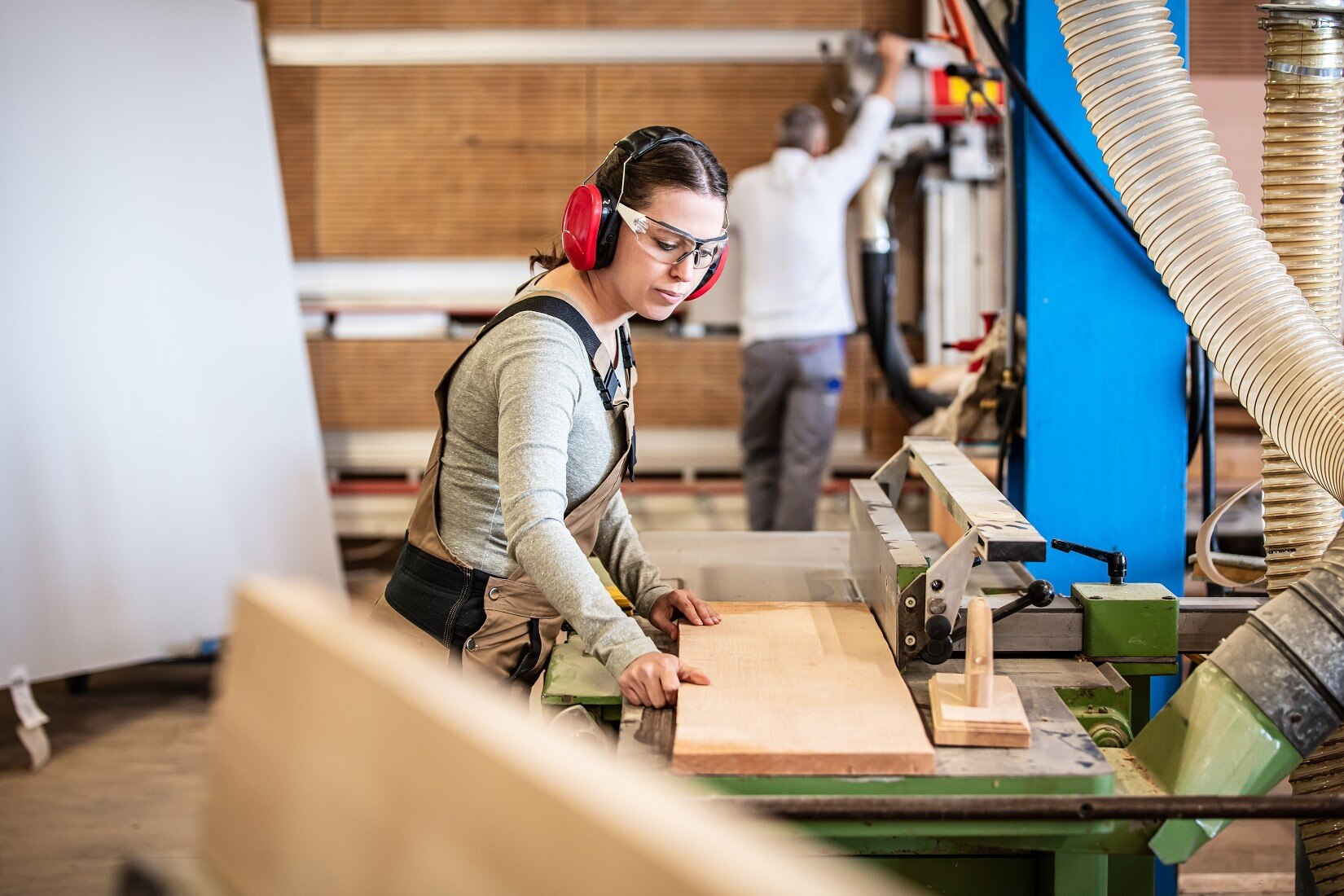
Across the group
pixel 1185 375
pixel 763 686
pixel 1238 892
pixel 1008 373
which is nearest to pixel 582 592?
pixel 763 686

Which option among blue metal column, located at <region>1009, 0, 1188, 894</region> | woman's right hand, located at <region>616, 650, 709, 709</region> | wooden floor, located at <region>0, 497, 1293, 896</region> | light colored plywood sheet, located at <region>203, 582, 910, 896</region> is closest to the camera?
light colored plywood sheet, located at <region>203, 582, 910, 896</region>

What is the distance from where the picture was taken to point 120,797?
9.75 ft

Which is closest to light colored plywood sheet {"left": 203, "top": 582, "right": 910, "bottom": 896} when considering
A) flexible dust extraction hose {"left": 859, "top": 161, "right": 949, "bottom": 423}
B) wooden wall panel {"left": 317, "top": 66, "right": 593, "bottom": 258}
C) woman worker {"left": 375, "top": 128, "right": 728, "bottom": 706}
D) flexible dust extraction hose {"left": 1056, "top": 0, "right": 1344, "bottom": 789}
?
woman worker {"left": 375, "top": 128, "right": 728, "bottom": 706}

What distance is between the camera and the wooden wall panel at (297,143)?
4.73 metres

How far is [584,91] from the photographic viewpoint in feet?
15.4

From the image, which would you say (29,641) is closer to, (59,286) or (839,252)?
(59,286)

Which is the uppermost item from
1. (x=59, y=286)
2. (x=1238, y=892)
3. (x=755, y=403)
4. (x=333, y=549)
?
(x=59, y=286)

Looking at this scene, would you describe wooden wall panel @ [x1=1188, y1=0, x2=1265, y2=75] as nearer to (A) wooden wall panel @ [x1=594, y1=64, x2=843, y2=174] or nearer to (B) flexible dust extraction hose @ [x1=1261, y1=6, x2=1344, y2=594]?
(A) wooden wall panel @ [x1=594, y1=64, x2=843, y2=174]

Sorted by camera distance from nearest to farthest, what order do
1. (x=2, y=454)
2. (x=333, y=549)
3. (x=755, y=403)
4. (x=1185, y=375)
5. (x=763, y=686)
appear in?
(x=763, y=686) < (x=1185, y=375) < (x=2, y=454) < (x=333, y=549) < (x=755, y=403)

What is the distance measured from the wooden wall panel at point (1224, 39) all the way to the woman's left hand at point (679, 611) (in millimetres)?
3880

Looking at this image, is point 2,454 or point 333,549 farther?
point 333,549

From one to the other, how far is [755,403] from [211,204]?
6.65 ft

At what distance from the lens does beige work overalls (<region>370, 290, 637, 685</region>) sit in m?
1.67

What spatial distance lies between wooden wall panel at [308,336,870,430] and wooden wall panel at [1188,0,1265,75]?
5.78 feet
